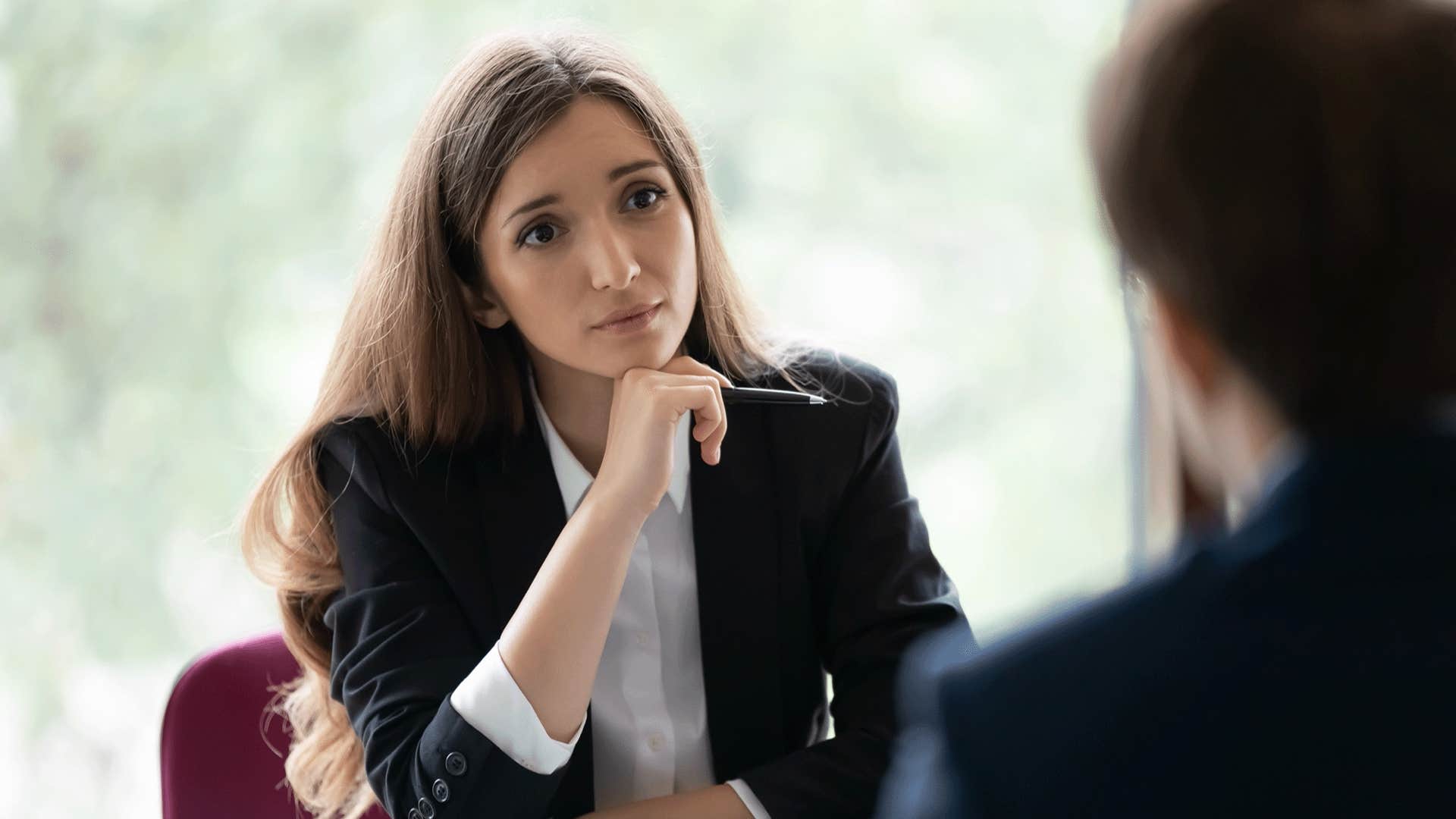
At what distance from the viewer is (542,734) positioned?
127 cm

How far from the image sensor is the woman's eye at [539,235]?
1.39 m

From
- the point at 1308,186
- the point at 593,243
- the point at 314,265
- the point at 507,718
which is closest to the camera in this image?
the point at 1308,186

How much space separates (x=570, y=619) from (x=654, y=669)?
231 millimetres

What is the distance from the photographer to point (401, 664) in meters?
1.37

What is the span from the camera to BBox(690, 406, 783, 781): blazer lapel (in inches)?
58.3

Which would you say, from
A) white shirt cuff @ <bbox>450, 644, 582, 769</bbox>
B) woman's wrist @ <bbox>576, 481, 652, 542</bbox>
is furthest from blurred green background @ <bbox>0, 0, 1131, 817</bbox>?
white shirt cuff @ <bbox>450, 644, 582, 769</bbox>

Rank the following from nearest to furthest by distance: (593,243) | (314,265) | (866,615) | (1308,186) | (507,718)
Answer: (1308,186)
(507,718)
(593,243)
(866,615)
(314,265)

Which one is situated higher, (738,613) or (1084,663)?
(1084,663)

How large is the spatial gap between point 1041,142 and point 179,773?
188 cm

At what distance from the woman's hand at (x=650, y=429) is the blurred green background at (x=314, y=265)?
1155mm

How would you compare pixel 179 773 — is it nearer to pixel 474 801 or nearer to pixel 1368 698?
pixel 474 801

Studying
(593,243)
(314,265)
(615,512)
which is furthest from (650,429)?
(314,265)

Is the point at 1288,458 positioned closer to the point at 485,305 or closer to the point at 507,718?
the point at 507,718

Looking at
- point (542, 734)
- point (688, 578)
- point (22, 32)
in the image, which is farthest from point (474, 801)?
point (22, 32)
